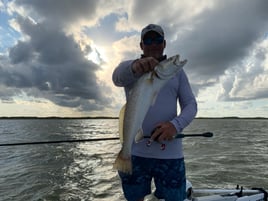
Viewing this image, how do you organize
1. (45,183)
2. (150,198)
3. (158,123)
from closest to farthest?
(158,123), (150,198), (45,183)

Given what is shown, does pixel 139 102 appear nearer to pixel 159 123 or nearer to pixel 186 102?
pixel 159 123

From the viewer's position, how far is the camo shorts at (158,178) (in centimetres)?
371

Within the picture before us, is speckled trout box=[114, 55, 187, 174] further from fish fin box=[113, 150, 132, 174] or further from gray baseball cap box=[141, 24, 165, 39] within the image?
gray baseball cap box=[141, 24, 165, 39]

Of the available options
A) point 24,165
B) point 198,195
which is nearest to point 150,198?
point 198,195

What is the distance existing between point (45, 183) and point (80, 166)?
3.92 metres

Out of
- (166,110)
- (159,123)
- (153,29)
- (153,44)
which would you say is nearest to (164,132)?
(159,123)

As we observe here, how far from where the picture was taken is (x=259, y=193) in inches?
276

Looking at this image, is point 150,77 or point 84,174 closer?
point 150,77

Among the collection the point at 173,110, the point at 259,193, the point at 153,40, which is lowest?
the point at 259,193

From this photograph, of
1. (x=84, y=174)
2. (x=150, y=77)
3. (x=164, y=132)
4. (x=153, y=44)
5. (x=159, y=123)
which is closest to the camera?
(x=150, y=77)

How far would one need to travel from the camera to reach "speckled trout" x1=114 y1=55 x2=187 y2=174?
3041mm

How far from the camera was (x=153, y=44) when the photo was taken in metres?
3.74

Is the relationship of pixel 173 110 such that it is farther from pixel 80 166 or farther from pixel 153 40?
pixel 80 166

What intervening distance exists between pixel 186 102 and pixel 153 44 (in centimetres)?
80
